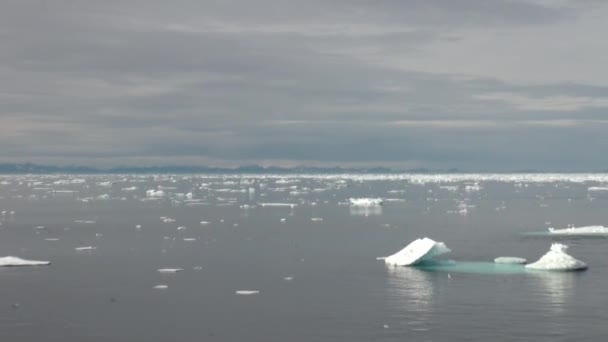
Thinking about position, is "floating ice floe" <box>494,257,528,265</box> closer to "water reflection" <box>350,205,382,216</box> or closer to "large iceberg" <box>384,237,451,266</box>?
"large iceberg" <box>384,237,451,266</box>

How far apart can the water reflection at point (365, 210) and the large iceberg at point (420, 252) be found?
3381cm

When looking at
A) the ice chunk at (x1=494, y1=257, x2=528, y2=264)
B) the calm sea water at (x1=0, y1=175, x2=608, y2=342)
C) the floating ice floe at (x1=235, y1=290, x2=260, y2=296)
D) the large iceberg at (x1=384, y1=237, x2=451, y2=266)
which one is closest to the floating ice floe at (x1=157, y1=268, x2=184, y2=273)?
the calm sea water at (x1=0, y1=175, x2=608, y2=342)

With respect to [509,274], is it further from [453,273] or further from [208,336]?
Result: [208,336]

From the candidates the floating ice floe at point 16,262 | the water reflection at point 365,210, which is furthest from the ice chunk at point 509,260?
the water reflection at point 365,210

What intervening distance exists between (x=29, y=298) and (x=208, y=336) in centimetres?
904

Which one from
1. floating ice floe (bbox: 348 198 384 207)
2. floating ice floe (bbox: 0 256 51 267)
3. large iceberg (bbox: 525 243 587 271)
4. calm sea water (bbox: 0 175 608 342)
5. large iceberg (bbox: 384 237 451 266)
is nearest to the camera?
calm sea water (bbox: 0 175 608 342)

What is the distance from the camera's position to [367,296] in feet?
94.4

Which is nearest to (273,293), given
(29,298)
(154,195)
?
(29,298)

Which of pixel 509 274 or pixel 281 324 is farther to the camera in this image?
pixel 509 274

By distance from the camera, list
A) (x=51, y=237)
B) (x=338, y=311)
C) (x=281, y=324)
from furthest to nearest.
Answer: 1. (x=51, y=237)
2. (x=338, y=311)
3. (x=281, y=324)

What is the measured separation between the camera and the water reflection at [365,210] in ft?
235

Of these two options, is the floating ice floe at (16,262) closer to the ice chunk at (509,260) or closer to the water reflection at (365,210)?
the ice chunk at (509,260)

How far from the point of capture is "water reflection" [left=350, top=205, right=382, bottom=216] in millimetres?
71750

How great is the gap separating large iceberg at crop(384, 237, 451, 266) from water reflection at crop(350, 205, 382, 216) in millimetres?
33813
